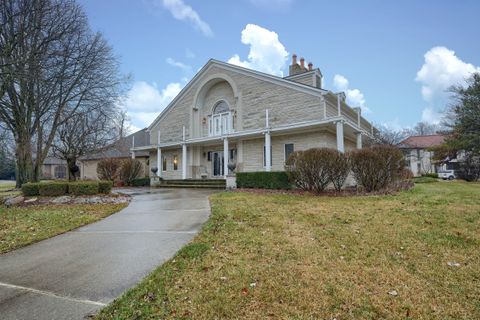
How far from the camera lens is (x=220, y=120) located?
20531mm

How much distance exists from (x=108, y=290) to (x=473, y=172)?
3179 cm

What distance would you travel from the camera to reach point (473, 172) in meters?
24.5

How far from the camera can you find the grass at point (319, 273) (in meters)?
2.55

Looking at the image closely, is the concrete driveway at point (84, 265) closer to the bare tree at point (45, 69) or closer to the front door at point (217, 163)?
the bare tree at point (45, 69)

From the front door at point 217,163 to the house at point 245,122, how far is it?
0.08 metres

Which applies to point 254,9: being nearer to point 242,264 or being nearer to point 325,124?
point 325,124

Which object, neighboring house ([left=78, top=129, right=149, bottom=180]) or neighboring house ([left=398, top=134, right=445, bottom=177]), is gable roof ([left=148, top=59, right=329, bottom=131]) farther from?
neighboring house ([left=398, top=134, right=445, bottom=177])

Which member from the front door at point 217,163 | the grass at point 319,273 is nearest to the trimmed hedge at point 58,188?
the grass at point 319,273

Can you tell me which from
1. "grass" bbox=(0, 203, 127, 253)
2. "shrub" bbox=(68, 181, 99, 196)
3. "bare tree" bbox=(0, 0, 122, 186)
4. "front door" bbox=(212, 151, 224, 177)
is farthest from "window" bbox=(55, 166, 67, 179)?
"grass" bbox=(0, 203, 127, 253)

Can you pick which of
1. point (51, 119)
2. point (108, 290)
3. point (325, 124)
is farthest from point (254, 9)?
point (108, 290)

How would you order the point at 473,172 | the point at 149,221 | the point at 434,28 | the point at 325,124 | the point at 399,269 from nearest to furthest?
the point at 399,269
the point at 149,221
the point at 434,28
the point at 325,124
the point at 473,172

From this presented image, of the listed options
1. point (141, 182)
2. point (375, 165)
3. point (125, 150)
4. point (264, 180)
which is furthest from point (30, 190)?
point (125, 150)

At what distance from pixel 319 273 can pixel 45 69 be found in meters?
13.0

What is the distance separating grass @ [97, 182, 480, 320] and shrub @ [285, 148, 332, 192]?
4886 millimetres
